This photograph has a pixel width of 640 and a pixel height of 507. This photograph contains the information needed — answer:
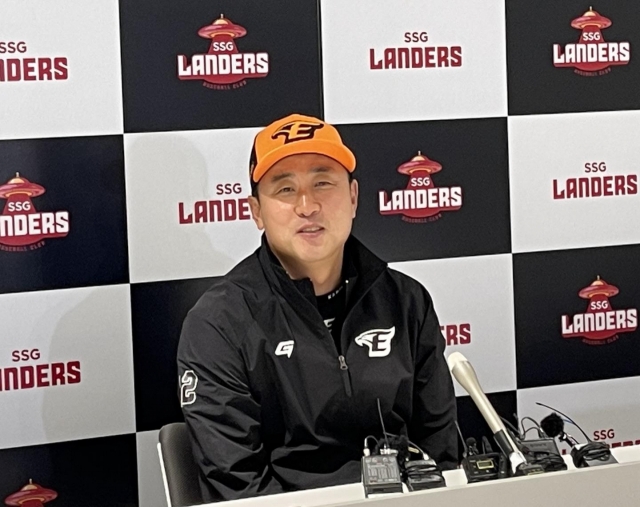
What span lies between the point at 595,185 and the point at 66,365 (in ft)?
5.23

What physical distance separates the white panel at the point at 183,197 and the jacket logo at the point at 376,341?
0.65 meters

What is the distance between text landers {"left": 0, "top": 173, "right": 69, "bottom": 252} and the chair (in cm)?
69

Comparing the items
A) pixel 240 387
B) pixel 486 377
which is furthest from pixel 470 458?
pixel 486 377

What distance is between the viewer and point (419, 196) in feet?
9.05

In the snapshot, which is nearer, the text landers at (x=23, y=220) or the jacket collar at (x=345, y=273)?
the jacket collar at (x=345, y=273)

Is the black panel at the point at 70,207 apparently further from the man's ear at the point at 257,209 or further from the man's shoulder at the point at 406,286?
the man's shoulder at the point at 406,286

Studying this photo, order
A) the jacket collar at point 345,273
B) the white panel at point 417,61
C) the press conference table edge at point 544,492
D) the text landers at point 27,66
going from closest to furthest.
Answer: the press conference table edge at point 544,492
the jacket collar at point 345,273
the text landers at point 27,66
the white panel at point 417,61

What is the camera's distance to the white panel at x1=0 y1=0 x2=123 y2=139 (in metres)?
2.41

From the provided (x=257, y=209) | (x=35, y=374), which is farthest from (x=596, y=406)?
(x=35, y=374)

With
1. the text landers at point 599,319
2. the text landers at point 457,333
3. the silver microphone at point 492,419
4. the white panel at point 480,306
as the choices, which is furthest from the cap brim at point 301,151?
the text landers at point 599,319

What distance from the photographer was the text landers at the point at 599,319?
9.65 feet

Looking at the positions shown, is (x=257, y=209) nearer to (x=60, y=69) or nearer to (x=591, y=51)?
(x=60, y=69)

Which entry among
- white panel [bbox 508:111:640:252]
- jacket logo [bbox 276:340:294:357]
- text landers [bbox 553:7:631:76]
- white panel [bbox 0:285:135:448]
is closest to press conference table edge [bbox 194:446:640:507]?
jacket logo [bbox 276:340:294:357]

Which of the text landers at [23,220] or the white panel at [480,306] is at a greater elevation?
the text landers at [23,220]
